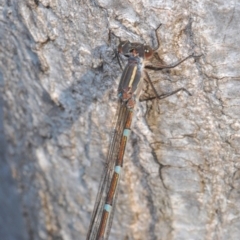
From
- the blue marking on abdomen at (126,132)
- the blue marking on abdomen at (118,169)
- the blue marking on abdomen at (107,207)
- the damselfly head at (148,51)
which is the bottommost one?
the blue marking on abdomen at (107,207)

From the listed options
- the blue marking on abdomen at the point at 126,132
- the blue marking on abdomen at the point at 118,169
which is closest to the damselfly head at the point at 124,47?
the blue marking on abdomen at the point at 126,132

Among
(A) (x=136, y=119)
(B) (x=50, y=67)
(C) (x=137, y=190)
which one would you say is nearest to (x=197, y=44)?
(A) (x=136, y=119)

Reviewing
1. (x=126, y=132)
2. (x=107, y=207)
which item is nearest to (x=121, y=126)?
(x=126, y=132)

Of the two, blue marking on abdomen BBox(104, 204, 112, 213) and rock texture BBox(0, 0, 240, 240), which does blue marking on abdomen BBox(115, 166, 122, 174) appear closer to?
rock texture BBox(0, 0, 240, 240)

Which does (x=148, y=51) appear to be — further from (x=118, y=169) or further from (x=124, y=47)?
(x=118, y=169)

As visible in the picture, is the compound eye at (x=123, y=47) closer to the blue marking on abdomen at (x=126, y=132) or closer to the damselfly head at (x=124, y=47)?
the damselfly head at (x=124, y=47)

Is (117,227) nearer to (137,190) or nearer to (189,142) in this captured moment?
(137,190)
